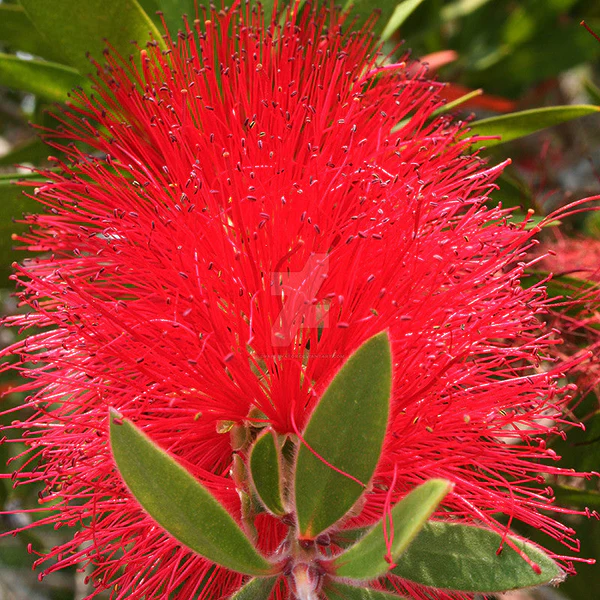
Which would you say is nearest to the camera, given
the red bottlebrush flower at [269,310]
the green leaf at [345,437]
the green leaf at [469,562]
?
the green leaf at [345,437]

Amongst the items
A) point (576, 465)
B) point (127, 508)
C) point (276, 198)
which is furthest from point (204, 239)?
point (576, 465)

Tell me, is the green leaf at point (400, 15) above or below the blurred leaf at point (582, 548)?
above

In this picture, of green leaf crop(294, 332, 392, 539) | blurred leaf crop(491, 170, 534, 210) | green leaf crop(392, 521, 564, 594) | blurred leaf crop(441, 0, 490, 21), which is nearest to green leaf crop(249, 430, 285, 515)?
green leaf crop(294, 332, 392, 539)

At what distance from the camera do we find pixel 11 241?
6.02 ft

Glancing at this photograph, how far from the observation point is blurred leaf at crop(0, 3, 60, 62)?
2170 millimetres

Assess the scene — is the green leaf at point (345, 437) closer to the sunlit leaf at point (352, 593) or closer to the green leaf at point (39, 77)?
the sunlit leaf at point (352, 593)

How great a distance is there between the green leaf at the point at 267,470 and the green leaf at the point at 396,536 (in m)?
0.14

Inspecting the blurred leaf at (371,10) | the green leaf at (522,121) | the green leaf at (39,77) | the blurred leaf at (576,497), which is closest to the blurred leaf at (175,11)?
the green leaf at (39,77)

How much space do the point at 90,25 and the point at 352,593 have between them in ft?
4.61

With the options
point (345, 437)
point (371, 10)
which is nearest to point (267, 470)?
point (345, 437)

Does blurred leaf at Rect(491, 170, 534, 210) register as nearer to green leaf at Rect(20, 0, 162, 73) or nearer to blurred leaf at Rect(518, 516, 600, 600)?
blurred leaf at Rect(518, 516, 600, 600)

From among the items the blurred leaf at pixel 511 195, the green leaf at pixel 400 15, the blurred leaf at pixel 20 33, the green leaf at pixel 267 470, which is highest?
the blurred leaf at pixel 20 33

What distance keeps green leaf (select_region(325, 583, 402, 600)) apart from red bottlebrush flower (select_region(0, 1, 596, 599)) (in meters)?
0.22

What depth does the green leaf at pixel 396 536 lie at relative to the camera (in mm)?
854
